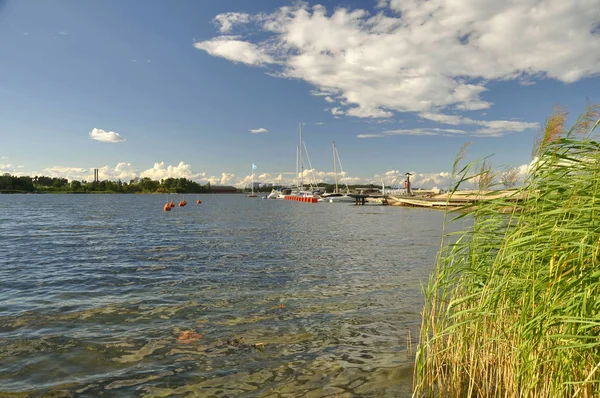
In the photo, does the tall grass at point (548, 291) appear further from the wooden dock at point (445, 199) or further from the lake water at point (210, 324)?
the lake water at point (210, 324)

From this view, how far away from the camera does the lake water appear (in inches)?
264

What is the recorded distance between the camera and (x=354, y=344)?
8.42m

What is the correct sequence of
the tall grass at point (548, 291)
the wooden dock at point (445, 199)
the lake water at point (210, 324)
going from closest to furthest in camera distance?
the tall grass at point (548, 291) < the wooden dock at point (445, 199) < the lake water at point (210, 324)

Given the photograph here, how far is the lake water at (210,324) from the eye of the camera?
6.71 meters

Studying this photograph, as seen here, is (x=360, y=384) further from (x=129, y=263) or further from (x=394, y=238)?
(x=394, y=238)

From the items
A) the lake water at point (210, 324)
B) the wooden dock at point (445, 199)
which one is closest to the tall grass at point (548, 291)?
the wooden dock at point (445, 199)

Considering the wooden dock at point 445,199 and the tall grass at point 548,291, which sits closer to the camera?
the tall grass at point 548,291

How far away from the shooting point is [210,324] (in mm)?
9719

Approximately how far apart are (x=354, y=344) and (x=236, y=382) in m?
2.99

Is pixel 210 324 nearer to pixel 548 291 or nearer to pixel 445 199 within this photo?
pixel 548 291

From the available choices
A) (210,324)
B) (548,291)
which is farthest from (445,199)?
(548,291)

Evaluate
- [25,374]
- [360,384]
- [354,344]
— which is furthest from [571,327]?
[25,374]

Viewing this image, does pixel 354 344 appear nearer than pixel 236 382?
No

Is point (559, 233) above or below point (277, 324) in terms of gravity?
above
